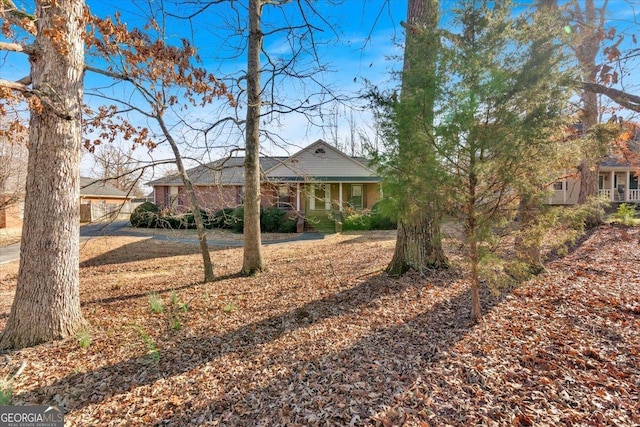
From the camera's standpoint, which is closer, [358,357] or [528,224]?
[358,357]

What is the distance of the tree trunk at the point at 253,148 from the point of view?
7168mm

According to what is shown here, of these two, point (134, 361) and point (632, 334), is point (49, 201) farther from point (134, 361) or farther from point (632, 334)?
point (632, 334)

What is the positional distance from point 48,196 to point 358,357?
418 centimetres

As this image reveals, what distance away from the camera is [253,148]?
23.8 ft

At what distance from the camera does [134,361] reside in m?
3.49

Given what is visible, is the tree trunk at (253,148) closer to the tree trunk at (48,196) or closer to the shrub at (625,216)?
the tree trunk at (48,196)

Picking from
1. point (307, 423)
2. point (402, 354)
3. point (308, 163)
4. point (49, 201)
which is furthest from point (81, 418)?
point (308, 163)

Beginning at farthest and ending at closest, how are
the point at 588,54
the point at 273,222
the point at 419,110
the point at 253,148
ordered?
the point at 273,222 → the point at 253,148 → the point at 588,54 → the point at 419,110

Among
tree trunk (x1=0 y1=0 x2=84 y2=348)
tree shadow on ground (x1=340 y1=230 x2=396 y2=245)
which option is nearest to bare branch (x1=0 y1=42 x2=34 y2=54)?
tree trunk (x1=0 y1=0 x2=84 y2=348)

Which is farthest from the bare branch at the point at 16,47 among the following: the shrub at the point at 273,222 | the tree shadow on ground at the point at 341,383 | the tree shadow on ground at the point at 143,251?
the shrub at the point at 273,222

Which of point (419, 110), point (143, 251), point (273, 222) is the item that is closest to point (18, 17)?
point (419, 110)

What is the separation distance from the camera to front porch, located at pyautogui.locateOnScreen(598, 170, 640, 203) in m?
20.5

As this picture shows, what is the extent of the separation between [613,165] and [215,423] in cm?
2709

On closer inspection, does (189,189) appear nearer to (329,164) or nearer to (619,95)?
(619,95)
